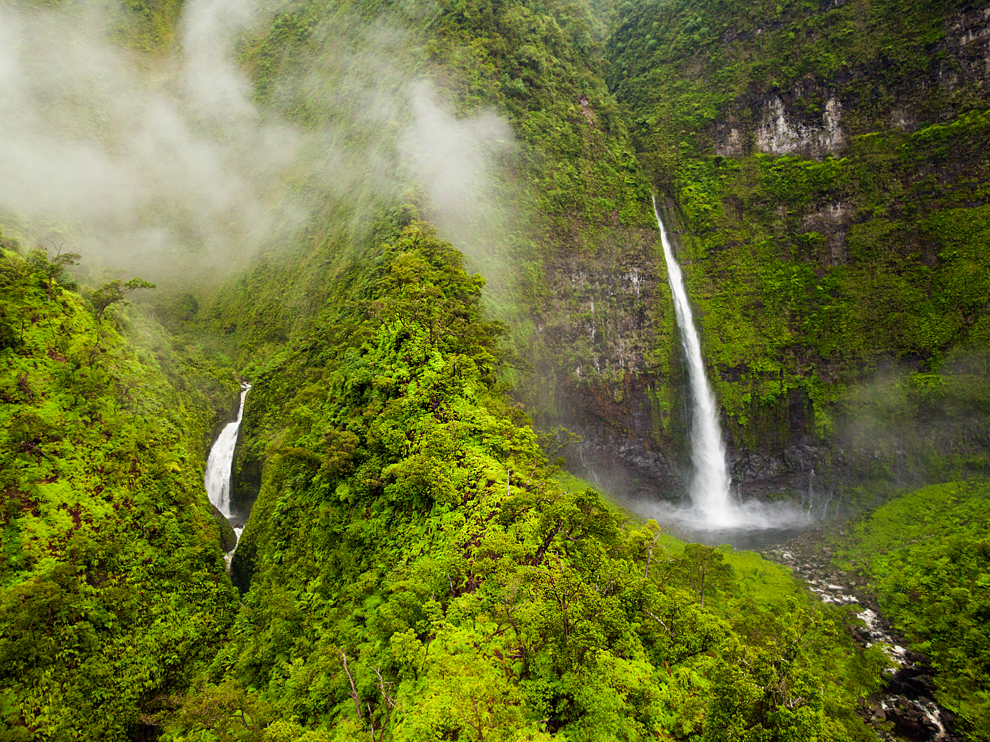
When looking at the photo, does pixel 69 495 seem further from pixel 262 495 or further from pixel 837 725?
pixel 837 725

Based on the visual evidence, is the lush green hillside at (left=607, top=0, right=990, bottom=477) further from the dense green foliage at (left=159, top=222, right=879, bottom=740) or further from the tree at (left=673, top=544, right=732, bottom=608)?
the dense green foliage at (left=159, top=222, right=879, bottom=740)

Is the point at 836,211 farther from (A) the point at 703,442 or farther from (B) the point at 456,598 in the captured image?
(B) the point at 456,598

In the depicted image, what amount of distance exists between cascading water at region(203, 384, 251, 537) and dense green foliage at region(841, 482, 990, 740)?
2302cm

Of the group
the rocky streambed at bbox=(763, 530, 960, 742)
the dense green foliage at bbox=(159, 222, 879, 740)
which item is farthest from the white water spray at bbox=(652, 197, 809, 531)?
the dense green foliage at bbox=(159, 222, 879, 740)

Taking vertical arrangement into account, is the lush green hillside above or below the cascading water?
above

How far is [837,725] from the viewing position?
558cm

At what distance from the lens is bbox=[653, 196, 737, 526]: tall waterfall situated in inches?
950

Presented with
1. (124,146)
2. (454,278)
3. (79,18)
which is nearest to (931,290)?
(454,278)

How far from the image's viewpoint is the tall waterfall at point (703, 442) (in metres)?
24.1

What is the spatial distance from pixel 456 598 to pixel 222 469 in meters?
16.8

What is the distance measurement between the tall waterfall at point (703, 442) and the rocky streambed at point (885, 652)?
391cm

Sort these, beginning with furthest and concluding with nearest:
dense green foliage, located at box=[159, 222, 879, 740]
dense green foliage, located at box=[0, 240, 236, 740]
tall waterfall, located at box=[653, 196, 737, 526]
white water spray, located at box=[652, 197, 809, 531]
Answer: tall waterfall, located at box=[653, 196, 737, 526] → white water spray, located at box=[652, 197, 809, 531] → dense green foliage, located at box=[0, 240, 236, 740] → dense green foliage, located at box=[159, 222, 879, 740]

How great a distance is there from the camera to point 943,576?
15820 mm

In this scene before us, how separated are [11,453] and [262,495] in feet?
19.1
